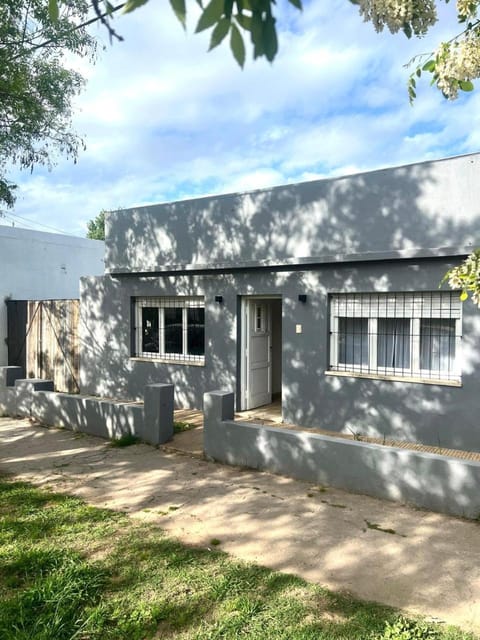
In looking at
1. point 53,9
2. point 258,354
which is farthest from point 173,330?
point 53,9

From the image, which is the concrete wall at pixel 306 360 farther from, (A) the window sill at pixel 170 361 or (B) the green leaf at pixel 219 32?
(B) the green leaf at pixel 219 32

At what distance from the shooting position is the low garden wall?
759 centimetres

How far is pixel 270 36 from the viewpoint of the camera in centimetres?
148

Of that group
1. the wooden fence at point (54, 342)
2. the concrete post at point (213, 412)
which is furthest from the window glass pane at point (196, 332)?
the wooden fence at point (54, 342)

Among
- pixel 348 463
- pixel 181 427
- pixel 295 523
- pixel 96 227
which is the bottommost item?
pixel 295 523

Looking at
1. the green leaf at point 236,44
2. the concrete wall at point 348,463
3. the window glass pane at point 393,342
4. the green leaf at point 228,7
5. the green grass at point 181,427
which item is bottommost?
the green grass at point 181,427

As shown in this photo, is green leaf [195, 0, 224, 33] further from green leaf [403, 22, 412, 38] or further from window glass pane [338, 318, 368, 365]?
window glass pane [338, 318, 368, 365]

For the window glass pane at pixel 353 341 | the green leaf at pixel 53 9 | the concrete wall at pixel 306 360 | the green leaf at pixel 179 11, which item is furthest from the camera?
the window glass pane at pixel 353 341

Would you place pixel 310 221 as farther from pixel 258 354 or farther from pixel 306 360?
pixel 258 354

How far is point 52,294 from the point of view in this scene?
15391 mm

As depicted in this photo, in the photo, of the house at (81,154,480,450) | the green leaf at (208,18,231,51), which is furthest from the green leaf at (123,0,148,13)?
the house at (81,154,480,450)

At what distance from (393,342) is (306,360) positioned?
60.2 inches

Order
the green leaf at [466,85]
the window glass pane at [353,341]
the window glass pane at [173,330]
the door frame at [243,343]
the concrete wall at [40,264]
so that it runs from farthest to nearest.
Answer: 1. the concrete wall at [40,264]
2. the window glass pane at [173,330]
3. the door frame at [243,343]
4. the window glass pane at [353,341]
5. the green leaf at [466,85]

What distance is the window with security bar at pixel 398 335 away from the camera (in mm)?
7277
